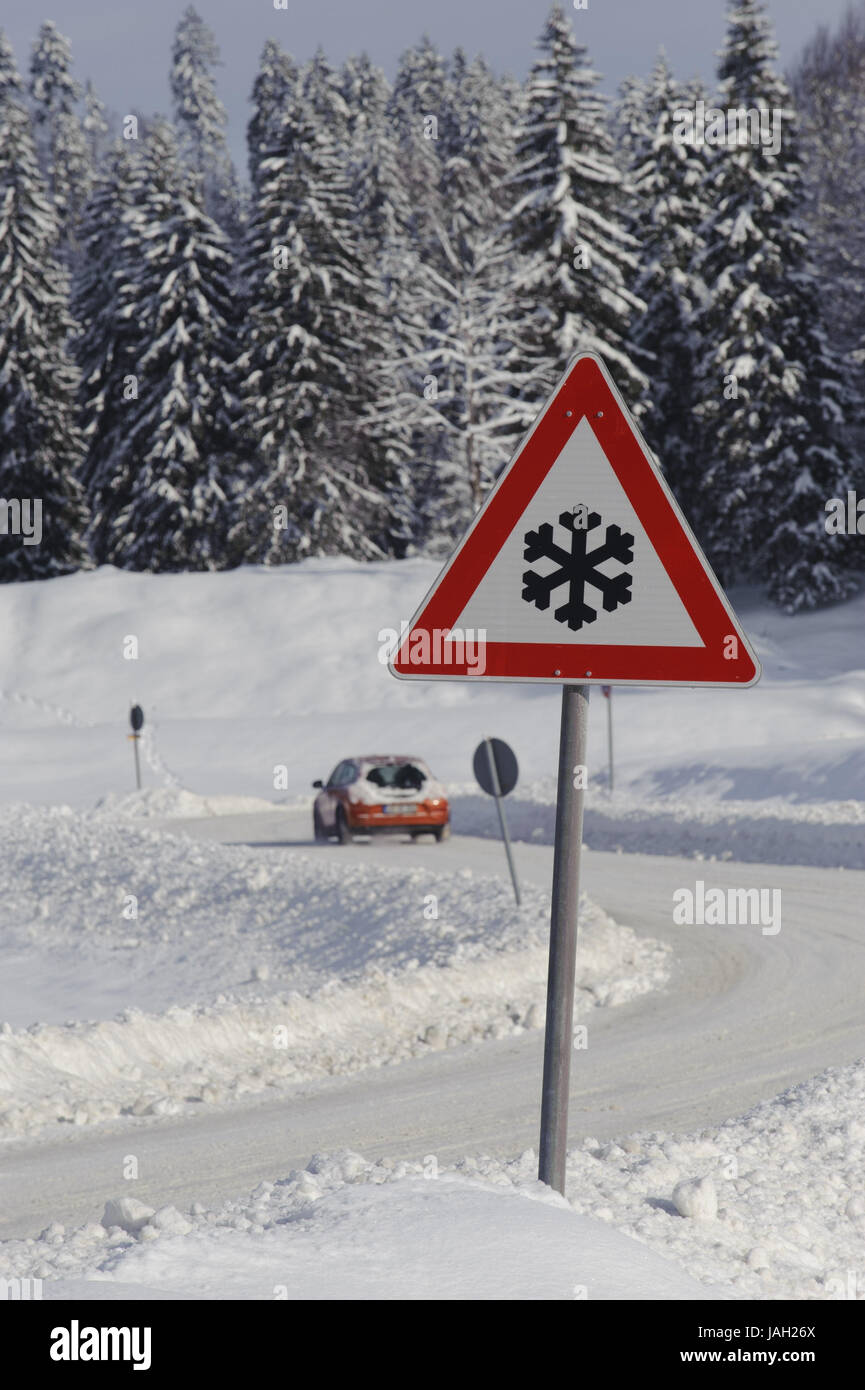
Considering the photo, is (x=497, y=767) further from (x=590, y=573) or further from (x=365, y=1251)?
(x=590, y=573)

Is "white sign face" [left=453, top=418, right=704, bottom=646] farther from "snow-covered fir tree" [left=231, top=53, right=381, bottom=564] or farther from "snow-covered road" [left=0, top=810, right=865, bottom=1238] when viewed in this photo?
"snow-covered fir tree" [left=231, top=53, right=381, bottom=564]

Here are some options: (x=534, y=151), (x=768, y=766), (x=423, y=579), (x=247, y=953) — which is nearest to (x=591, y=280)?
(x=534, y=151)

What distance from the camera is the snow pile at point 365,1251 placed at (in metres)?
4.29

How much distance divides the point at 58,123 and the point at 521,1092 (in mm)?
109229

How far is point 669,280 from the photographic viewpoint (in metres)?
51.7

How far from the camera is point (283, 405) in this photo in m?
51.0

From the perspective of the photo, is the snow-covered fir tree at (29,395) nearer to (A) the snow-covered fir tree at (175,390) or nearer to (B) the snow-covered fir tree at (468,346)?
(A) the snow-covered fir tree at (175,390)

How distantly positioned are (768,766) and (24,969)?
15.9 metres

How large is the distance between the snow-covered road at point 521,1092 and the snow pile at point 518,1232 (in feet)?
1.87

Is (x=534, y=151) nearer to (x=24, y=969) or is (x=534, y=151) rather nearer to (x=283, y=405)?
(x=283, y=405)

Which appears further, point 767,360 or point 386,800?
point 767,360

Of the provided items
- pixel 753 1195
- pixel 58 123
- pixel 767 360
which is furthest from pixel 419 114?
pixel 753 1195

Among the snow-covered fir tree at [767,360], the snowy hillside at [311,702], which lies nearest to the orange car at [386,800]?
the snowy hillside at [311,702]

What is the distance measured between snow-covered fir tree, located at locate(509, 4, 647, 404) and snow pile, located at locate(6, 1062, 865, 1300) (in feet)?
134
